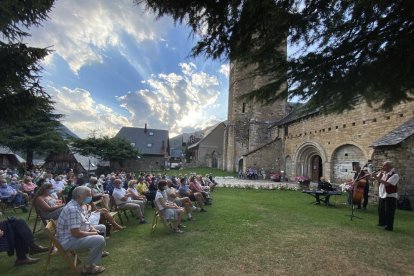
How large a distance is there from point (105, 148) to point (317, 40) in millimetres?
30347

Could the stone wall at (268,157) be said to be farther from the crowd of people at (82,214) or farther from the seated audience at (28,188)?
the seated audience at (28,188)

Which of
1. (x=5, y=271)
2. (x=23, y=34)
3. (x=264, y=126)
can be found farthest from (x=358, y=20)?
(x=264, y=126)

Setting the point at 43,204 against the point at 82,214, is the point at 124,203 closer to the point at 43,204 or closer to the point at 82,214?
the point at 43,204

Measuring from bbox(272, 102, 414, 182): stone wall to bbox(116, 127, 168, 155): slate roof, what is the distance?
2497 cm


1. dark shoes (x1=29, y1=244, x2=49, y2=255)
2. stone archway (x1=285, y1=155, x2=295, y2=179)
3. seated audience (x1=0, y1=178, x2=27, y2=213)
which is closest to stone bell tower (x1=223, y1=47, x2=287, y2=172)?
stone archway (x1=285, y1=155, x2=295, y2=179)

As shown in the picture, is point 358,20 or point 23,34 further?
point 23,34

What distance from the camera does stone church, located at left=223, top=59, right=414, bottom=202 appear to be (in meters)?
10.7

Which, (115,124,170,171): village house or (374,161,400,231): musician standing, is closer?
(374,161,400,231): musician standing

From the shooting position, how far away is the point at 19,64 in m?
7.80

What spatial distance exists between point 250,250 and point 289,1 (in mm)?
4053

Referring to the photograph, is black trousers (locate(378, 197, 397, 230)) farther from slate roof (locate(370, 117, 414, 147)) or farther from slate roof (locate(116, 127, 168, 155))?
slate roof (locate(116, 127, 168, 155))

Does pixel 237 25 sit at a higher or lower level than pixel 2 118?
higher

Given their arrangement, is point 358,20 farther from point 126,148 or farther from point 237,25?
point 126,148

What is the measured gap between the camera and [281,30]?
3.37 m
